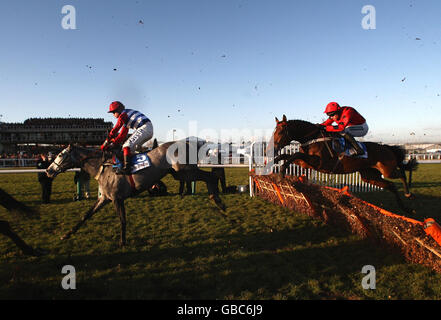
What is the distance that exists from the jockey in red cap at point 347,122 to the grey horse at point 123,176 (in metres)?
3.00

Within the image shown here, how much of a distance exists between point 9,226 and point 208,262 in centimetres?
313

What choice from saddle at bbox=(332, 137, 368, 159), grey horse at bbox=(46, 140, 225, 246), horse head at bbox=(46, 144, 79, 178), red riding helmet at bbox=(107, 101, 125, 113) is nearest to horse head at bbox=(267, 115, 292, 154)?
saddle at bbox=(332, 137, 368, 159)

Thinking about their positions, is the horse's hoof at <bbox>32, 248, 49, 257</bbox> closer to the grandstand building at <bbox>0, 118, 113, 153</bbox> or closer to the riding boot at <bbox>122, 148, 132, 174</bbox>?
the riding boot at <bbox>122, 148, 132, 174</bbox>

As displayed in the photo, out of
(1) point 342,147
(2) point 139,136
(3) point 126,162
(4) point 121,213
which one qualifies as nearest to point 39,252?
(4) point 121,213

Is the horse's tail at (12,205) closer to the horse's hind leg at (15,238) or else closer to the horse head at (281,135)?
the horse's hind leg at (15,238)

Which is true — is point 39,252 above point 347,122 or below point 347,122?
below

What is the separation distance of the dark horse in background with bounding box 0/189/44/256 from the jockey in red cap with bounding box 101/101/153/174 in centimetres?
163

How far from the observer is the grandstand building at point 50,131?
61.2 m

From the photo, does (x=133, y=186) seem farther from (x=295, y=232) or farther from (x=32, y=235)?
(x=295, y=232)

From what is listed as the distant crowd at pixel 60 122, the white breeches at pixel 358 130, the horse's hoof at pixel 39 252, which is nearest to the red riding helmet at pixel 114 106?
the horse's hoof at pixel 39 252

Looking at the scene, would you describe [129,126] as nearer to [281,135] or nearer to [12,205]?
[12,205]

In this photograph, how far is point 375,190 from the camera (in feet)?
33.7

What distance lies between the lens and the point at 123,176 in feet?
15.5
